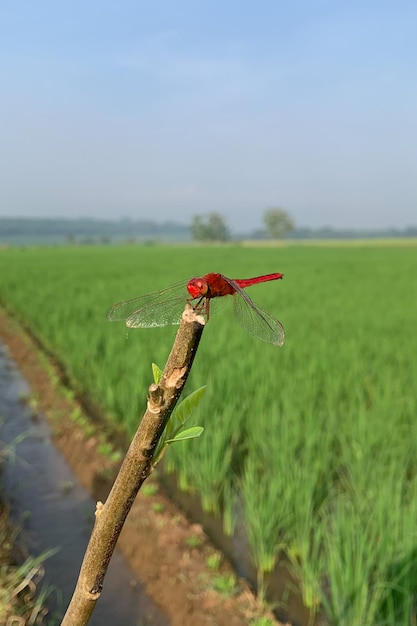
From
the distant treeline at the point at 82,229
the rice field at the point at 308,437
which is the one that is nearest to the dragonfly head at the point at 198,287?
the rice field at the point at 308,437

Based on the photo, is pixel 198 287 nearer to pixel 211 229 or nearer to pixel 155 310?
pixel 155 310

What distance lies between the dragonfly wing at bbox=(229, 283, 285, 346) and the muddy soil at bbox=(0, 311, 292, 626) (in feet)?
6.90

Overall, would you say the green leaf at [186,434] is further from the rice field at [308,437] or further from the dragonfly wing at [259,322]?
the rice field at [308,437]

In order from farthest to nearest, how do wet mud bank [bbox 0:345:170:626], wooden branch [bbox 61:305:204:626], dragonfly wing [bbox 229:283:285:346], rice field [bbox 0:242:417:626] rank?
1. wet mud bank [bbox 0:345:170:626]
2. rice field [bbox 0:242:417:626]
3. dragonfly wing [bbox 229:283:285:346]
4. wooden branch [bbox 61:305:204:626]

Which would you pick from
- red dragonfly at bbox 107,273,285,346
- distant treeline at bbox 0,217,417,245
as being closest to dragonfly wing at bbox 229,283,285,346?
red dragonfly at bbox 107,273,285,346

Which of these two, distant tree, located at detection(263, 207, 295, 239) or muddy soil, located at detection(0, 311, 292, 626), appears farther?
distant tree, located at detection(263, 207, 295, 239)

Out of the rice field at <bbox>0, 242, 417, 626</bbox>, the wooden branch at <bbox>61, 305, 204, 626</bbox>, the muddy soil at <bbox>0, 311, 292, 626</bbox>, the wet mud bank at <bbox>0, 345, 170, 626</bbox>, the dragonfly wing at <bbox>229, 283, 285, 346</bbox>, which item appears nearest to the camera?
the wooden branch at <bbox>61, 305, 204, 626</bbox>

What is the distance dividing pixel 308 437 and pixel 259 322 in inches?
104

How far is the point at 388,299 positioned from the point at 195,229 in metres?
83.3

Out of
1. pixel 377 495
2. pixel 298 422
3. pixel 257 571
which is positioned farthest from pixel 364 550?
pixel 298 422

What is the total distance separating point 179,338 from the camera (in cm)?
54

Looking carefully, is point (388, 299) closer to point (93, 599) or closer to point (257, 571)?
point (257, 571)

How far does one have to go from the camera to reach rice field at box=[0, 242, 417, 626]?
2.24m

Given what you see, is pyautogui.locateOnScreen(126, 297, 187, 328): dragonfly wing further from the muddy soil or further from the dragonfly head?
the muddy soil
